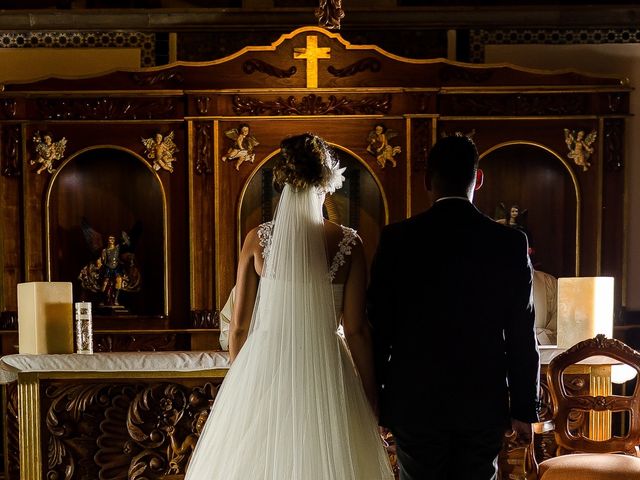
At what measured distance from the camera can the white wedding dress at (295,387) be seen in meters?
2.73

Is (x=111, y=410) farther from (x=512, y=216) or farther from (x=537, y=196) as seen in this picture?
(x=537, y=196)

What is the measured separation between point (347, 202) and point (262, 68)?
122 cm

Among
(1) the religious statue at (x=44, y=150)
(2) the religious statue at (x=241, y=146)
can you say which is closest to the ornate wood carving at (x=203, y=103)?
(2) the religious statue at (x=241, y=146)

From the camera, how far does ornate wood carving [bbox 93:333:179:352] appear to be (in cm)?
586

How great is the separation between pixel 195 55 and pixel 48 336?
3.55m

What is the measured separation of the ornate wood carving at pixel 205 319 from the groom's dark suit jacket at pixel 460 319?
3536 millimetres

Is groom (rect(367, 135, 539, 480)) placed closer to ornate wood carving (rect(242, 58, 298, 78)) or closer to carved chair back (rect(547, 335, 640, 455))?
carved chair back (rect(547, 335, 640, 455))

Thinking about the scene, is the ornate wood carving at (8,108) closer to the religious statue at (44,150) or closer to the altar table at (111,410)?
the religious statue at (44,150)

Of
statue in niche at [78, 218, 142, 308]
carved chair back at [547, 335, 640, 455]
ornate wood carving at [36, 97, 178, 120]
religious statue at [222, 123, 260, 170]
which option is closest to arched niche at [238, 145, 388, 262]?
religious statue at [222, 123, 260, 170]

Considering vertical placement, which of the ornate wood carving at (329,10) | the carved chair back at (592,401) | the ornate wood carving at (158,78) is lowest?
the carved chair back at (592,401)

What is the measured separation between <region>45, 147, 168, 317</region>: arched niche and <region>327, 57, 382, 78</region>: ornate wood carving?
1.64 meters

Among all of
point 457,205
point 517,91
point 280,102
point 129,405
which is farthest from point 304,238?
point 517,91

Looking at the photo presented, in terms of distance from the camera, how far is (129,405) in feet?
11.7

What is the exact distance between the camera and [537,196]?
6.28 meters
